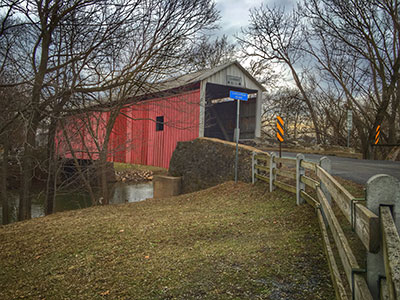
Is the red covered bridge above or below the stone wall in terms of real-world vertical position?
above

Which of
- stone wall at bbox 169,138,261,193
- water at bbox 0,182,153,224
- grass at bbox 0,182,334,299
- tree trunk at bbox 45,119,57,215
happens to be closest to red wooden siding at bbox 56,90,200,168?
water at bbox 0,182,153,224

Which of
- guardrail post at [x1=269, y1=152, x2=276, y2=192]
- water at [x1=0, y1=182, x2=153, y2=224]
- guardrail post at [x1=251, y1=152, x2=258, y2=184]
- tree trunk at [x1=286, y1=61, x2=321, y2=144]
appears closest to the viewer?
guardrail post at [x1=269, y1=152, x2=276, y2=192]

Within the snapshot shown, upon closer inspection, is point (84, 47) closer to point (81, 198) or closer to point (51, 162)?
point (51, 162)

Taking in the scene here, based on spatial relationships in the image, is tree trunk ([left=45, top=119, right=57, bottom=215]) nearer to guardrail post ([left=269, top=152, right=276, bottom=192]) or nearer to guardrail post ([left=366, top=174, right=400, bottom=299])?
guardrail post ([left=269, top=152, right=276, bottom=192])

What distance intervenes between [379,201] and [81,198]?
1536 cm

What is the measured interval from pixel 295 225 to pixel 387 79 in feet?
39.4

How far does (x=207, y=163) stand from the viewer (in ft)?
37.7

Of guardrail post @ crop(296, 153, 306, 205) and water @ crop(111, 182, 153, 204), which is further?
water @ crop(111, 182, 153, 204)

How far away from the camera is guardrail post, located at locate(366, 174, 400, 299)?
6.39 feet

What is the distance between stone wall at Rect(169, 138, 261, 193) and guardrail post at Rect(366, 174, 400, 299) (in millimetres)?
7721

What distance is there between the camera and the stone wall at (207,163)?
33.3ft

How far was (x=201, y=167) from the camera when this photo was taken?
11680 millimetres

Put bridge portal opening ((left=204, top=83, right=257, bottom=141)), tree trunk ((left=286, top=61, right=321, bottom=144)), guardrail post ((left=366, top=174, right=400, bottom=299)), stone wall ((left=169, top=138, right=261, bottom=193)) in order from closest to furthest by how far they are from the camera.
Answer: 1. guardrail post ((left=366, top=174, right=400, bottom=299))
2. stone wall ((left=169, top=138, right=261, bottom=193))
3. bridge portal opening ((left=204, top=83, right=257, bottom=141))
4. tree trunk ((left=286, top=61, right=321, bottom=144))

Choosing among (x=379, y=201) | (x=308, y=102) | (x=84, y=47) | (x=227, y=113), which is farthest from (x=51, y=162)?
(x=308, y=102)
